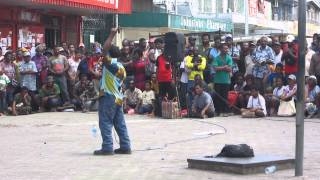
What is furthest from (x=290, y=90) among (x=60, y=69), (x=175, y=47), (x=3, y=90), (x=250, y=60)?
(x=3, y=90)

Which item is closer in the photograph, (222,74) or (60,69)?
(222,74)

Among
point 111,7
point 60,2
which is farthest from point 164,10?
point 60,2

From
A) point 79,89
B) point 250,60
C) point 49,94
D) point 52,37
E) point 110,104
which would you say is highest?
point 52,37

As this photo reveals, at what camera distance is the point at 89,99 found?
752 inches

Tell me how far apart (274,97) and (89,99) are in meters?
5.47

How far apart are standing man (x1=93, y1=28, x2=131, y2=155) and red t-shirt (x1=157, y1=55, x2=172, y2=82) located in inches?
284

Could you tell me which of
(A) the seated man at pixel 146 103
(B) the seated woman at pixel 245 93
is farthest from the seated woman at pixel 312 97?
(A) the seated man at pixel 146 103

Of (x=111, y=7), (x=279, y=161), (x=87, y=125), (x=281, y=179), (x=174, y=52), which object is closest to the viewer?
(x=281, y=179)

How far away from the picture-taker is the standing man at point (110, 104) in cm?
1008

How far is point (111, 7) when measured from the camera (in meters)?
23.4

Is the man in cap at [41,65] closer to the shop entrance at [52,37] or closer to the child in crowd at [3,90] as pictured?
the child in crowd at [3,90]

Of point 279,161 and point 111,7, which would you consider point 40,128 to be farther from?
point 111,7

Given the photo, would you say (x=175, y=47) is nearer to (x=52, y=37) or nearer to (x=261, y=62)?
(x=261, y=62)

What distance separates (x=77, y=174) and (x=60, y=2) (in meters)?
12.7
